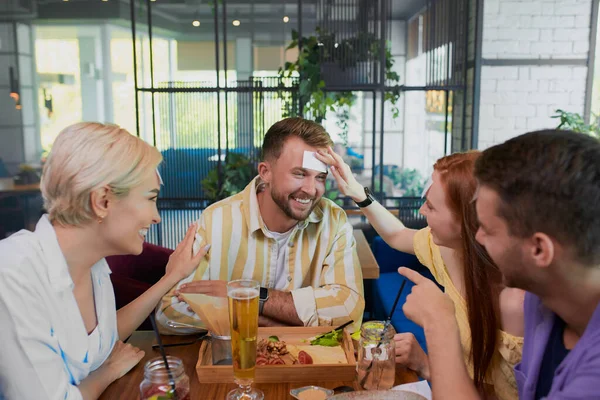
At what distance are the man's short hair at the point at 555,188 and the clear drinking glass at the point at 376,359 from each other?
1.52ft

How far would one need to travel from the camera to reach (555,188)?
3.14 ft

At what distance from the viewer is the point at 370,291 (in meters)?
4.02

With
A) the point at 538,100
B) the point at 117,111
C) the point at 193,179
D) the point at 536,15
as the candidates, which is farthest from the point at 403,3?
the point at 117,111

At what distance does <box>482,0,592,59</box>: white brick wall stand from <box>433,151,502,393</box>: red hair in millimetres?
3262

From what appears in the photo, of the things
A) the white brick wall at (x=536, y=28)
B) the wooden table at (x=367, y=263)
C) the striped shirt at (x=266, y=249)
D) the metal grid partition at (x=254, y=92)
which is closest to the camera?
the striped shirt at (x=266, y=249)

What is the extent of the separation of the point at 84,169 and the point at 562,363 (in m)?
1.12

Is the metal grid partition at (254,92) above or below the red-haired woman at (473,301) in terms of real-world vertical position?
above

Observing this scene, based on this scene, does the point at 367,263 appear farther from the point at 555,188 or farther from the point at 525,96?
the point at 525,96

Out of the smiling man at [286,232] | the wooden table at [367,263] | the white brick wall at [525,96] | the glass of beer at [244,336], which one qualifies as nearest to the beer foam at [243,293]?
the glass of beer at [244,336]

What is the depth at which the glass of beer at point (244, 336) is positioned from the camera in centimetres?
131

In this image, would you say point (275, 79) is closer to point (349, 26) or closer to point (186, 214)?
point (349, 26)

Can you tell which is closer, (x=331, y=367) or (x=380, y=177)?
(x=331, y=367)

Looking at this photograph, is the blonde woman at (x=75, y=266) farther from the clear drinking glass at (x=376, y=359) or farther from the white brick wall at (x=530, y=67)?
the white brick wall at (x=530, y=67)

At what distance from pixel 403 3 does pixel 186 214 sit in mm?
2443
